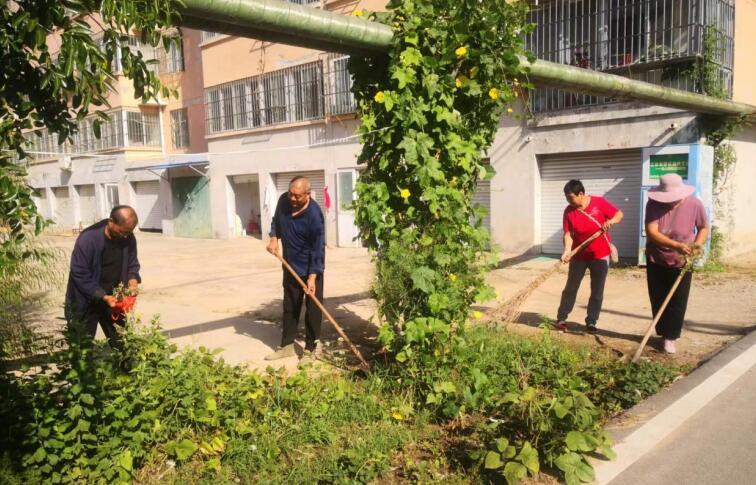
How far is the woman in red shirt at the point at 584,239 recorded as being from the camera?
238 inches

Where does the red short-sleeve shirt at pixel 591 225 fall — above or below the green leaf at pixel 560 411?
above

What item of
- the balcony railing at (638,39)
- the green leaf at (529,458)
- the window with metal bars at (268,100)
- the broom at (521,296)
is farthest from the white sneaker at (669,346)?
the window with metal bars at (268,100)

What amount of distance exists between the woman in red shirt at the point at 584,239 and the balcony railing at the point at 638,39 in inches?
174

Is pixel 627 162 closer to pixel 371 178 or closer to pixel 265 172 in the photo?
pixel 371 178

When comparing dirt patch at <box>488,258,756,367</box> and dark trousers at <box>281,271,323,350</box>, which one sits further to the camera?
dirt patch at <box>488,258,756,367</box>

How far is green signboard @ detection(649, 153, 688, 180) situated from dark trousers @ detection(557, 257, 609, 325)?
505cm

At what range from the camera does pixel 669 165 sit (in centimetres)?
1034

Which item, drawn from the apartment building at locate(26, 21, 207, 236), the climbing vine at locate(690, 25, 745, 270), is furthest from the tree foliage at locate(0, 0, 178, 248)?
the apartment building at locate(26, 21, 207, 236)

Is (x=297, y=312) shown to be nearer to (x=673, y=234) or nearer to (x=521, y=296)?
(x=521, y=296)

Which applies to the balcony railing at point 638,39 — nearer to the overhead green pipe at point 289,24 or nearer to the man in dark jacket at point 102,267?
the overhead green pipe at point 289,24

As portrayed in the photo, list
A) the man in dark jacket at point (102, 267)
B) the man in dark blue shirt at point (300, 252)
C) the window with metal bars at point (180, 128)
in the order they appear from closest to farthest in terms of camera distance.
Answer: the man in dark jacket at point (102, 267), the man in dark blue shirt at point (300, 252), the window with metal bars at point (180, 128)

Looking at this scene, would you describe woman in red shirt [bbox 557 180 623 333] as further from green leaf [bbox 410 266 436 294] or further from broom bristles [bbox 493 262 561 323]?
green leaf [bbox 410 266 436 294]

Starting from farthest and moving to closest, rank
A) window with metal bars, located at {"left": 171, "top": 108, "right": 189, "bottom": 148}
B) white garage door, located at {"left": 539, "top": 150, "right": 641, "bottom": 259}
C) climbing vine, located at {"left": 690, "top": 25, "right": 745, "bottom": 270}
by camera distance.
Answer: window with metal bars, located at {"left": 171, "top": 108, "right": 189, "bottom": 148} → white garage door, located at {"left": 539, "top": 150, "right": 641, "bottom": 259} → climbing vine, located at {"left": 690, "top": 25, "right": 745, "bottom": 270}

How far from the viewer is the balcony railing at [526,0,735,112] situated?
1052 cm
